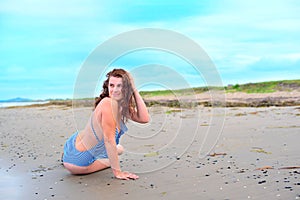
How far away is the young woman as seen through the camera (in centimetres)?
503

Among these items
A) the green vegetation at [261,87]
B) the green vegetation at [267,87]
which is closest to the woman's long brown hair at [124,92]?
the green vegetation at [261,87]

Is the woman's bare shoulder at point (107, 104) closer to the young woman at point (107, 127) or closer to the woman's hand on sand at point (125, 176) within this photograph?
the young woman at point (107, 127)

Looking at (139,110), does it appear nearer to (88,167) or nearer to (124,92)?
(124,92)

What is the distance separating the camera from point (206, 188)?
432 cm

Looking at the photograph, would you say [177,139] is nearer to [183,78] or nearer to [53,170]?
[183,78]

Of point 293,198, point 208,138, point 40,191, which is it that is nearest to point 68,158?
point 40,191

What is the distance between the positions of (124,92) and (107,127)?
0.48 metres

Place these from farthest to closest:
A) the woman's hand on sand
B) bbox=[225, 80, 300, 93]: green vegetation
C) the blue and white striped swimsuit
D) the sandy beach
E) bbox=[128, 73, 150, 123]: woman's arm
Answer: bbox=[225, 80, 300, 93]: green vegetation, the blue and white striped swimsuit, bbox=[128, 73, 150, 123]: woman's arm, the woman's hand on sand, the sandy beach

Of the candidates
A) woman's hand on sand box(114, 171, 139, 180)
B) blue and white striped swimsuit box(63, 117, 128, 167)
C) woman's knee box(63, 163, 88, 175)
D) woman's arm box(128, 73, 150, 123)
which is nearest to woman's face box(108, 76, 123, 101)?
woman's arm box(128, 73, 150, 123)

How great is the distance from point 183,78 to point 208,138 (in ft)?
7.75

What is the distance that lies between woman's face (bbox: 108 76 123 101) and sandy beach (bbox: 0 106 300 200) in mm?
1039

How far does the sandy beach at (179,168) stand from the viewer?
14.1 feet

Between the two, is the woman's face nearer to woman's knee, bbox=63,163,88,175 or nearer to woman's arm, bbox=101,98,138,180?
woman's arm, bbox=101,98,138,180

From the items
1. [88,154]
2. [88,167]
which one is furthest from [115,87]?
[88,167]
